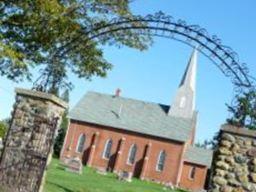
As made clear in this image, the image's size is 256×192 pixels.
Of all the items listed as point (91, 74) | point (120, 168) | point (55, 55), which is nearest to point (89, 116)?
point (120, 168)

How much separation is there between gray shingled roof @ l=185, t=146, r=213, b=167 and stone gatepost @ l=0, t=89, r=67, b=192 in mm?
46863

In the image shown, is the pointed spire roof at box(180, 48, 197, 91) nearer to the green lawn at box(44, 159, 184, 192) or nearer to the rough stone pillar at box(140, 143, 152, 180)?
the rough stone pillar at box(140, 143, 152, 180)

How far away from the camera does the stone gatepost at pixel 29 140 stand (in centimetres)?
1205

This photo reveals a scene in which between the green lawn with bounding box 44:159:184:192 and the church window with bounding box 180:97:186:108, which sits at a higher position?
the church window with bounding box 180:97:186:108

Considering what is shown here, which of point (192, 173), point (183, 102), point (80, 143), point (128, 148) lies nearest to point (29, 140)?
point (128, 148)

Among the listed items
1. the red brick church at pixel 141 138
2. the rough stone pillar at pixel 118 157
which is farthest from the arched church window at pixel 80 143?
the rough stone pillar at pixel 118 157

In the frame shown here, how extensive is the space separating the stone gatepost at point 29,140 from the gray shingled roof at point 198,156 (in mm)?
46863

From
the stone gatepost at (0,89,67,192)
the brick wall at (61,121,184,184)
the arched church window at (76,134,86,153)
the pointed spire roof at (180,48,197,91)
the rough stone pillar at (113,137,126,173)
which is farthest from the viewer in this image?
the pointed spire roof at (180,48,197,91)

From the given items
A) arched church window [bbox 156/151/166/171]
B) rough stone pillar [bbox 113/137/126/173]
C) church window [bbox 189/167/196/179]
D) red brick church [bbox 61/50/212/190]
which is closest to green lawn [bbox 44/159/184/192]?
arched church window [bbox 156/151/166/171]

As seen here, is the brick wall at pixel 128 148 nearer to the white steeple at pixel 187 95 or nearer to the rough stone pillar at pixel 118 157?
the rough stone pillar at pixel 118 157

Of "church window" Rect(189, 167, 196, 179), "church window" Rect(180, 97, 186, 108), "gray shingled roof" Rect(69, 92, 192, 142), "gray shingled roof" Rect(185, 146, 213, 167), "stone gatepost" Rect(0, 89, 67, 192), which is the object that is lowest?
"stone gatepost" Rect(0, 89, 67, 192)

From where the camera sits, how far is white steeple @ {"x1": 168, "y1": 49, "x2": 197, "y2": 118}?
5875 centimetres

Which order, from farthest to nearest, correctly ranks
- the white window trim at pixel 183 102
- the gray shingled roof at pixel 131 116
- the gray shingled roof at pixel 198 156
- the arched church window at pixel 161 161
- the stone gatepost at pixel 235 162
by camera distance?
the white window trim at pixel 183 102 → the gray shingled roof at pixel 198 156 → the gray shingled roof at pixel 131 116 → the arched church window at pixel 161 161 → the stone gatepost at pixel 235 162

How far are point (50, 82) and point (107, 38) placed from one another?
6.06 meters
